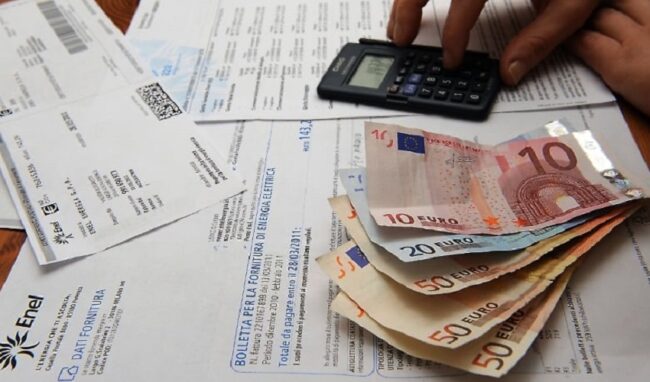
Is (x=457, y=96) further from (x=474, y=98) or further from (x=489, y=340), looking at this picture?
(x=489, y=340)

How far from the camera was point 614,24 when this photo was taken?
1.82ft

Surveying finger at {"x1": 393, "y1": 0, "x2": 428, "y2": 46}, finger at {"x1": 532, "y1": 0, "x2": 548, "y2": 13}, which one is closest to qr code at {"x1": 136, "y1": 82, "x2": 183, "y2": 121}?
finger at {"x1": 393, "y1": 0, "x2": 428, "y2": 46}

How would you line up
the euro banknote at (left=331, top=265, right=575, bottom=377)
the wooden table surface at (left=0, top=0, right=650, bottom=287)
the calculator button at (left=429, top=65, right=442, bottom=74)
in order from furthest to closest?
1. the calculator button at (left=429, top=65, right=442, bottom=74)
2. the wooden table surface at (left=0, top=0, right=650, bottom=287)
3. the euro banknote at (left=331, top=265, right=575, bottom=377)

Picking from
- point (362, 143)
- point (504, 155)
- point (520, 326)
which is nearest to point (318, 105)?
point (362, 143)

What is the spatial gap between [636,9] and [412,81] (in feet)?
0.69

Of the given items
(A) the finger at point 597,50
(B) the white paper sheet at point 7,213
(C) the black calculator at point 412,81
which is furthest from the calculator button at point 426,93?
(B) the white paper sheet at point 7,213

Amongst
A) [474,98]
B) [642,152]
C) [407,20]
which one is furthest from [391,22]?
[642,152]

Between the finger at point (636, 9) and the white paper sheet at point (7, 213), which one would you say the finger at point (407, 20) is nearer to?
the finger at point (636, 9)

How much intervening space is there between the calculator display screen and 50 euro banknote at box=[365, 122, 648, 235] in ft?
0.35

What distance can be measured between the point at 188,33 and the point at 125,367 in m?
0.39

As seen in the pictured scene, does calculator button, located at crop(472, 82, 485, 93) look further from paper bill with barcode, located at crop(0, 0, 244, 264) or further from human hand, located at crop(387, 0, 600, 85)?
paper bill with barcode, located at crop(0, 0, 244, 264)

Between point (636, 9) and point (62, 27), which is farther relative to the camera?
A: point (62, 27)

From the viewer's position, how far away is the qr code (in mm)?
560

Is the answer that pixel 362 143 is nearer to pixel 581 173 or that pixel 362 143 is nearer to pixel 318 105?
pixel 318 105
